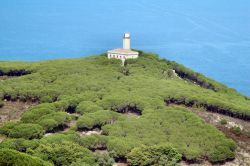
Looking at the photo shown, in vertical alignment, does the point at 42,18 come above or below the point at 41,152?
above

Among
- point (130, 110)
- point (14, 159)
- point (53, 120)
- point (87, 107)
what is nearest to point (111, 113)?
point (87, 107)

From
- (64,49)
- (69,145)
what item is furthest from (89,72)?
(64,49)

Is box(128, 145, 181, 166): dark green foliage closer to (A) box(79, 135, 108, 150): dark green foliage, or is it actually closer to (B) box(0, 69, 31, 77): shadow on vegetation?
(A) box(79, 135, 108, 150): dark green foliage

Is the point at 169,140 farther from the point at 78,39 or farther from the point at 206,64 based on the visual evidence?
the point at 78,39

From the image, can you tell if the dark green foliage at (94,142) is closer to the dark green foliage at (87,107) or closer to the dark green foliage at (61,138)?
the dark green foliage at (61,138)

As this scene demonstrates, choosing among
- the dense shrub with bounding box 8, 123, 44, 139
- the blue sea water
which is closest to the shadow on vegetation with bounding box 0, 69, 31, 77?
the dense shrub with bounding box 8, 123, 44, 139
